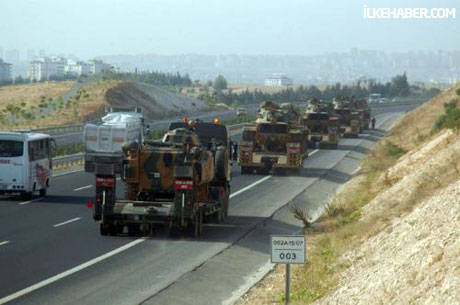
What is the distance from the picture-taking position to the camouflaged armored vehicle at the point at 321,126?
6369 cm

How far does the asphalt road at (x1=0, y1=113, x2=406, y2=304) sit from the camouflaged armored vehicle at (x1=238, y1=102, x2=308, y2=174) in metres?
11.4

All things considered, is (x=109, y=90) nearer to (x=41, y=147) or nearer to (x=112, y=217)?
(x=41, y=147)

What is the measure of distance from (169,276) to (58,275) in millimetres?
2209

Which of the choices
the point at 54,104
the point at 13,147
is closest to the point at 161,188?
the point at 13,147

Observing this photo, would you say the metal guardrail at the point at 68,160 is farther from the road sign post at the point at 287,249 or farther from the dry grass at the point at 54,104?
the road sign post at the point at 287,249

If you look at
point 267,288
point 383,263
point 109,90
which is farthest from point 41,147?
point 109,90

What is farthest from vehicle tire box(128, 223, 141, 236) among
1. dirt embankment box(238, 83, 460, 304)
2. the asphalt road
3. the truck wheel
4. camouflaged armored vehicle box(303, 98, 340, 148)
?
camouflaged armored vehicle box(303, 98, 340, 148)

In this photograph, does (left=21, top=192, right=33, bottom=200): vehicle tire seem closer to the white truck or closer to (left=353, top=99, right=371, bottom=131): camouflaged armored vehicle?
the white truck

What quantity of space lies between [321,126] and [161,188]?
40.3m

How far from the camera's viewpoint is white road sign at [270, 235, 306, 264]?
13.6m

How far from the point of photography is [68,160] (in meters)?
48.7

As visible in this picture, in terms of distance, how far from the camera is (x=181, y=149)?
25.1 metres

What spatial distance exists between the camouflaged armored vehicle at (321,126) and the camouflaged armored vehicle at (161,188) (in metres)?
37.2

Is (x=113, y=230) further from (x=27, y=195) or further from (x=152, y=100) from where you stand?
(x=152, y=100)
